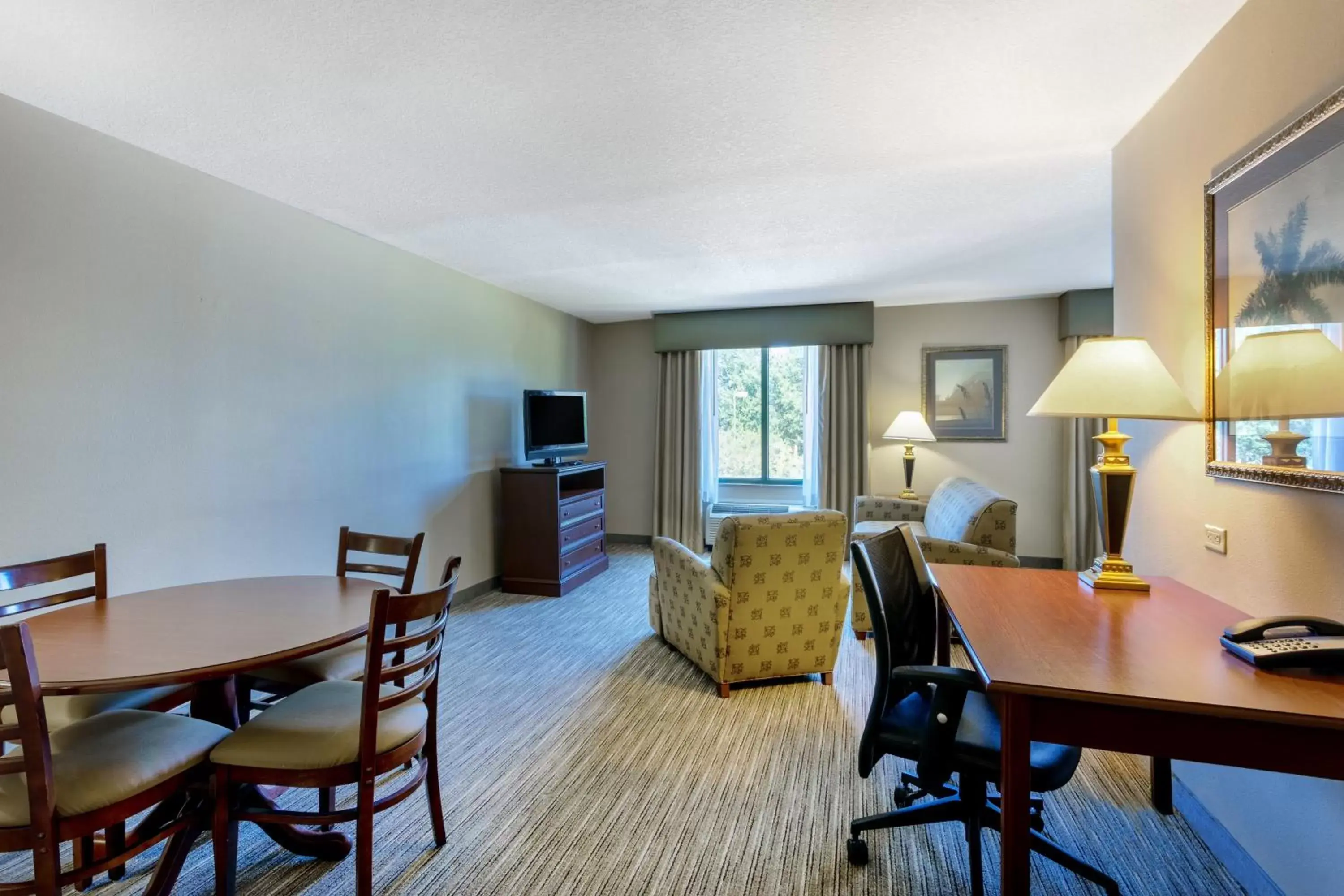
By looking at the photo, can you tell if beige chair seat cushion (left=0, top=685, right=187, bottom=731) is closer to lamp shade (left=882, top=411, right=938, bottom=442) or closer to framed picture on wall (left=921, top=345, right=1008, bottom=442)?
lamp shade (left=882, top=411, right=938, bottom=442)

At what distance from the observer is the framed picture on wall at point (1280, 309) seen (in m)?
1.30

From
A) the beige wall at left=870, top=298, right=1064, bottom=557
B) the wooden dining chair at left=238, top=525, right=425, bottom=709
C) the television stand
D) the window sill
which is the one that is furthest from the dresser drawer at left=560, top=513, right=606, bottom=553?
the beige wall at left=870, top=298, right=1064, bottom=557

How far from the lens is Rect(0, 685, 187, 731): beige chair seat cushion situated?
1.71 m

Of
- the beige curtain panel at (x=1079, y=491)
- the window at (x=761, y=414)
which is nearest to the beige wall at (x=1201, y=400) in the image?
the beige curtain panel at (x=1079, y=491)

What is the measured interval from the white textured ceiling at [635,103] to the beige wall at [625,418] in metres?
2.84

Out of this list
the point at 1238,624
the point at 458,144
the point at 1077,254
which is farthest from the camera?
the point at 1077,254

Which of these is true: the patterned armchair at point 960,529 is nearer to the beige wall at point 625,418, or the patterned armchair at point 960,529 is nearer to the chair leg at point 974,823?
the chair leg at point 974,823

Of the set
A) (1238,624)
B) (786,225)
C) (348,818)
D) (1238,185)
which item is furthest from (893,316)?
(348,818)

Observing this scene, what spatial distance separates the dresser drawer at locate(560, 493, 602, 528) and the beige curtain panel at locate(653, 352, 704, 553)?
1079mm

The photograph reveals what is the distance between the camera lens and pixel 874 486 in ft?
18.9

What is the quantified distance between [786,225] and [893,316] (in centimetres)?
274

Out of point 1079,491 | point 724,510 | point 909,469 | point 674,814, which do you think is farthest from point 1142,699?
point 724,510

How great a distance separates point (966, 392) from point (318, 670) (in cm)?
544

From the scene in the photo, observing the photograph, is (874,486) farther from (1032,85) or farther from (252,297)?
(252,297)
